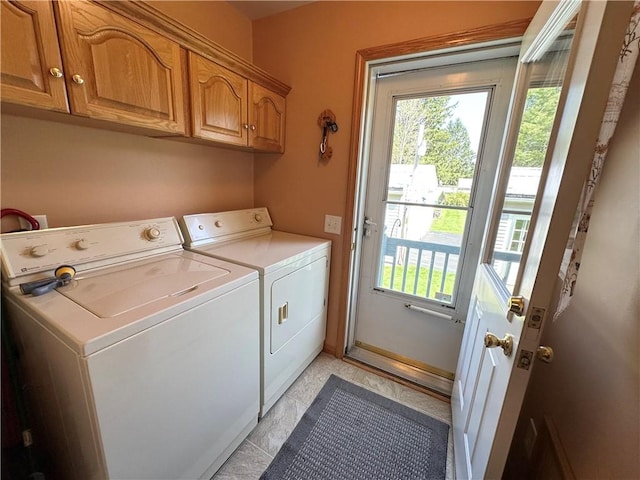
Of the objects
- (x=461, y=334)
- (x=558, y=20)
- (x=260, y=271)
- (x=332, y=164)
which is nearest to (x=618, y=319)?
(x=558, y=20)

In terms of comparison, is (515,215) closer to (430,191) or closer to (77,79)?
(430,191)

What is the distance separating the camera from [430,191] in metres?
1.78

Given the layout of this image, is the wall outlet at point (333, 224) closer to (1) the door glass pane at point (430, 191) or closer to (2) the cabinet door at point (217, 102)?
(1) the door glass pane at point (430, 191)

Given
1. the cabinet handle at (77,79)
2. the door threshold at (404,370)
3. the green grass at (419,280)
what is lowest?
the door threshold at (404,370)

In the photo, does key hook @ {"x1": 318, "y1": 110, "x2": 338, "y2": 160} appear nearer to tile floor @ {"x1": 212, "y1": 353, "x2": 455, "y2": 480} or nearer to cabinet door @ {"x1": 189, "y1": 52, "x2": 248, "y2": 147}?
cabinet door @ {"x1": 189, "y1": 52, "x2": 248, "y2": 147}

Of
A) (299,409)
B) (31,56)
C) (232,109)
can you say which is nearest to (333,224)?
(232,109)

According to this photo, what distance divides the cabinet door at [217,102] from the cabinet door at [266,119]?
70 mm

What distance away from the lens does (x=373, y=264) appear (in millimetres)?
2055

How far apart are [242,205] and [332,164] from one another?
2.78ft

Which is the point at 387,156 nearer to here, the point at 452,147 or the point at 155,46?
the point at 452,147

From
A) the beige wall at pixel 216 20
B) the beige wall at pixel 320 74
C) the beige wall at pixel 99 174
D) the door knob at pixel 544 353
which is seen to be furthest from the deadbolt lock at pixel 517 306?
the beige wall at pixel 216 20

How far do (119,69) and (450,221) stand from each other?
193cm

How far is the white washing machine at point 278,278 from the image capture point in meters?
1.42

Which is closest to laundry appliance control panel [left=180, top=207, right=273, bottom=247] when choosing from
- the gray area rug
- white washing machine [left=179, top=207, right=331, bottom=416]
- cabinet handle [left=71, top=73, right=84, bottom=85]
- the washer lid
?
white washing machine [left=179, top=207, right=331, bottom=416]
